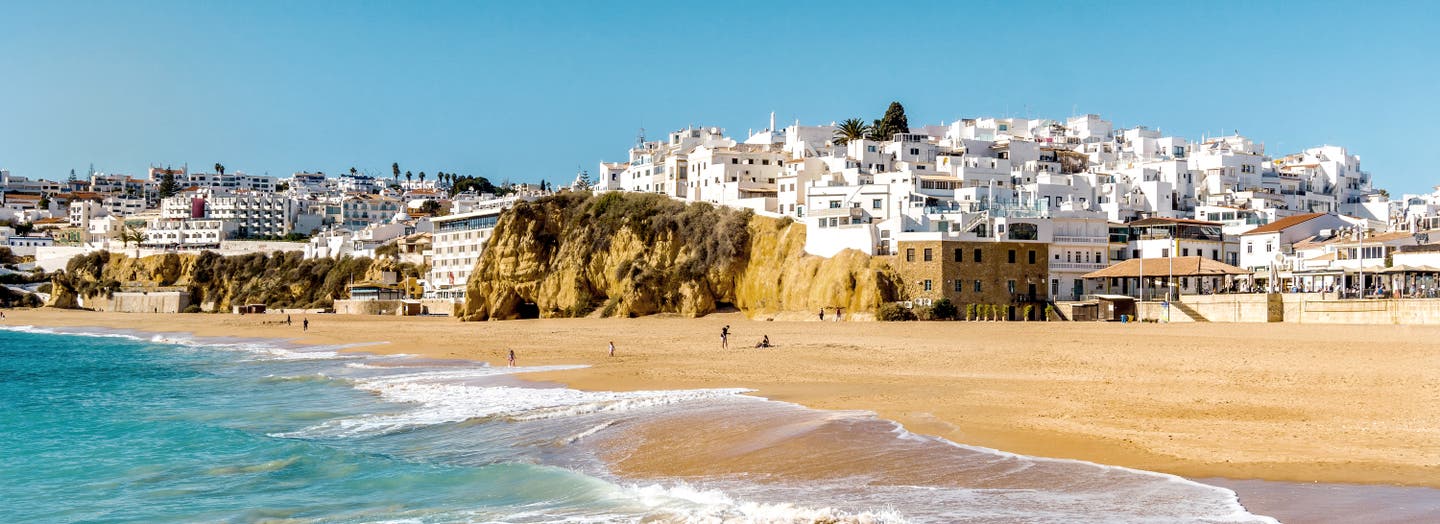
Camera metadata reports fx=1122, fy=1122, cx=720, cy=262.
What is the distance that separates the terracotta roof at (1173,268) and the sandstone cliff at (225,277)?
60.1 m

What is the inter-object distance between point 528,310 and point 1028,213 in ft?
96.7

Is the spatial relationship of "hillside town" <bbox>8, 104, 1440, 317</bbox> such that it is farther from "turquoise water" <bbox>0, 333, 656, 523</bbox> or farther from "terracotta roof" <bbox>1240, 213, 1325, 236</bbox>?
"turquoise water" <bbox>0, 333, 656, 523</bbox>

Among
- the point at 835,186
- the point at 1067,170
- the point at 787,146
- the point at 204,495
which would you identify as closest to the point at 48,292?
the point at 787,146

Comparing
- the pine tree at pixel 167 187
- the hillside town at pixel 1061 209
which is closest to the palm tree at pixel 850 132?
the hillside town at pixel 1061 209

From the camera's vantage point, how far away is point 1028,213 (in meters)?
48.9

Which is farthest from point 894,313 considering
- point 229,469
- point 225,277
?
point 225,277

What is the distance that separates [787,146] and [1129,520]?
62739 millimetres

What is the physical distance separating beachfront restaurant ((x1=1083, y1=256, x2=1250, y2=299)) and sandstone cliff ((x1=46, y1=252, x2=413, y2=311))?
59.3m

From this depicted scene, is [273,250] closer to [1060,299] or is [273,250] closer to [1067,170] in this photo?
[1067,170]

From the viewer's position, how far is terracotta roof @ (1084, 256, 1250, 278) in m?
43.1

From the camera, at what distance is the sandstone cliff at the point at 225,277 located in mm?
88750

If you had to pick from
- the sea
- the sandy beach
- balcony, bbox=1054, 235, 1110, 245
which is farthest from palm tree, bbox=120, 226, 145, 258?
the sea

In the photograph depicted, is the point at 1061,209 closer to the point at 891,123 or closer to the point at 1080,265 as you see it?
the point at 1080,265

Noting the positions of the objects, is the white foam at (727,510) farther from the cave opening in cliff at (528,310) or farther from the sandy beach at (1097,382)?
the cave opening in cliff at (528,310)
